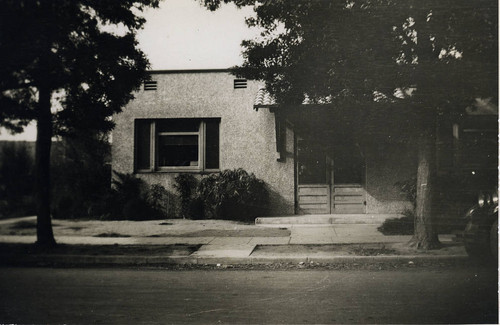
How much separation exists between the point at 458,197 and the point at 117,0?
7047 millimetres

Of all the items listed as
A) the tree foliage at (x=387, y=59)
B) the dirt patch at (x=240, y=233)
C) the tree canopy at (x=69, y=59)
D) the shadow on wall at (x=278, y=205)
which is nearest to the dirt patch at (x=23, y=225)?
the tree canopy at (x=69, y=59)

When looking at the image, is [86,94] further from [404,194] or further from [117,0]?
[404,194]

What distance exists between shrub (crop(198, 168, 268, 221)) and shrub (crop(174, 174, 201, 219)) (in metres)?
0.33

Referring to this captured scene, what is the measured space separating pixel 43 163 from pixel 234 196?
520cm

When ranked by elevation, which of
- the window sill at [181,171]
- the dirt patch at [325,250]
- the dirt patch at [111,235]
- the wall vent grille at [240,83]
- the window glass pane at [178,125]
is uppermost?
the wall vent grille at [240,83]

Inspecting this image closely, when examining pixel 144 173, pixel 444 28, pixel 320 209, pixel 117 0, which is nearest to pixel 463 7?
pixel 444 28

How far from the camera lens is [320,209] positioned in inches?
463

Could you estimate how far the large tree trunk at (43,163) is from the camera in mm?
6877

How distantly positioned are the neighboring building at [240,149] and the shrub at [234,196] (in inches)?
16.3

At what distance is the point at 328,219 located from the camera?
34.4ft

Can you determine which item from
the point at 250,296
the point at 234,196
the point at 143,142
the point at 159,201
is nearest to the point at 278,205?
the point at 234,196

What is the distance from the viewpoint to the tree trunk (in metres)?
7.07

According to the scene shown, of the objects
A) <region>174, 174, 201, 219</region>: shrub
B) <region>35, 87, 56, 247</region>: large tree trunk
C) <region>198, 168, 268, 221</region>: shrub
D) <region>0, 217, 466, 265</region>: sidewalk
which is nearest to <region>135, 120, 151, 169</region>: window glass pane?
<region>174, 174, 201, 219</region>: shrub

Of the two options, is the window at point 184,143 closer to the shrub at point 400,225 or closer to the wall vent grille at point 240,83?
the wall vent grille at point 240,83
